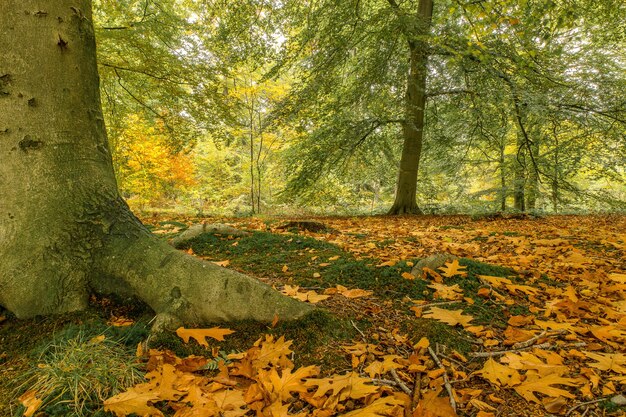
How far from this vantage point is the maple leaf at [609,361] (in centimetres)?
138

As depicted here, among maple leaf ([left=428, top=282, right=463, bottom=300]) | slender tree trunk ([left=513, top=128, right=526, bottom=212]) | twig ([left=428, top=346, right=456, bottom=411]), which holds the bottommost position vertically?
twig ([left=428, top=346, right=456, bottom=411])

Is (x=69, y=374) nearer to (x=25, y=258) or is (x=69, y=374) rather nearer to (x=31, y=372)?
(x=31, y=372)

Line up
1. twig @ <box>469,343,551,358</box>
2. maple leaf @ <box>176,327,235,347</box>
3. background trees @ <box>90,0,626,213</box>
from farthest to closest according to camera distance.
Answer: background trees @ <box>90,0,626,213</box> < maple leaf @ <box>176,327,235,347</box> < twig @ <box>469,343,551,358</box>

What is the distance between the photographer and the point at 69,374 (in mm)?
1272

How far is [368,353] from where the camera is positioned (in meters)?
1.61

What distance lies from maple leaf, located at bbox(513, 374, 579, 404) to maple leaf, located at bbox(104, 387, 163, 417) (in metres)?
1.44

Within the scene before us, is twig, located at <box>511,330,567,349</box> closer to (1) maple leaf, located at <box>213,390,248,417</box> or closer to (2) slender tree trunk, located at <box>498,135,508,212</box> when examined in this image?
(1) maple leaf, located at <box>213,390,248,417</box>

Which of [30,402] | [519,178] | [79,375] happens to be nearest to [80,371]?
[79,375]

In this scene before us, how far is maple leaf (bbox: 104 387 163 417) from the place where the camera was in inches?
45.6

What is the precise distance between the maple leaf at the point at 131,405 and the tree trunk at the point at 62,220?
633mm

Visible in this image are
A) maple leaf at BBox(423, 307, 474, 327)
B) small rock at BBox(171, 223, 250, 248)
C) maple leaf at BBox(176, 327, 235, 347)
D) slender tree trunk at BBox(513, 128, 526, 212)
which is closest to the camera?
maple leaf at BBox(176, 327, 235, 347)

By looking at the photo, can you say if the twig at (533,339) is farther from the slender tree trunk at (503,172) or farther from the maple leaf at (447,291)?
the slender tree trunk at (503,172)

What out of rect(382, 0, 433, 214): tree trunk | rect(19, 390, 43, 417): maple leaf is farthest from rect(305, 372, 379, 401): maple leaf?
rect(382, 0, 433, 214): tree trunk

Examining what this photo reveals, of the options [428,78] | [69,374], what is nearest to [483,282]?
[69,374]
